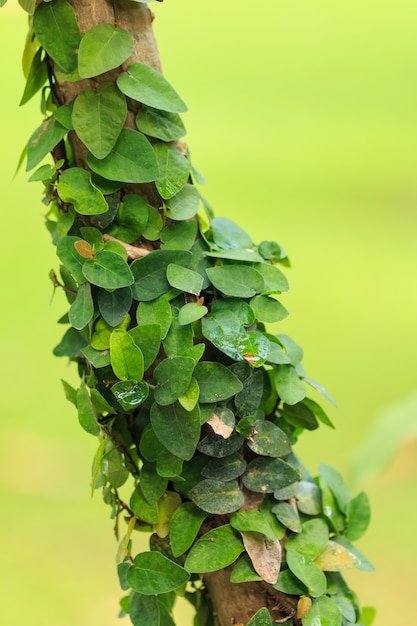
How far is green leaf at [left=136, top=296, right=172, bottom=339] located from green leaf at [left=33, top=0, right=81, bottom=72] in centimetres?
18

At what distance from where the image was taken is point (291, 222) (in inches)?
98.7

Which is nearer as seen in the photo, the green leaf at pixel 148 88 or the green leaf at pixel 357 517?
the green leaf at pixel 148 88

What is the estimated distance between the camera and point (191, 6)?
2.41 m

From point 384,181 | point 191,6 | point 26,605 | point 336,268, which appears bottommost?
point 26,605

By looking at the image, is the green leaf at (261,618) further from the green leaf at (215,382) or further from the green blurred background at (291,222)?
the green blurred background at (291,222)

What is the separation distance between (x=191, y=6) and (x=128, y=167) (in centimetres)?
208

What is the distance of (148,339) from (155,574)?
185 mm

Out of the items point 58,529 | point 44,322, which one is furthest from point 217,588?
point 44,322

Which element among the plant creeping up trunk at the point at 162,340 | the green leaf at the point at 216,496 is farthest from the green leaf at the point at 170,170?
the green leaf at the point at 216,496

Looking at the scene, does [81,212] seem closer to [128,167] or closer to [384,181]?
[128,167]

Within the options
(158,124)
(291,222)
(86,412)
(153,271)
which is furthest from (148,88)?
(291,222)

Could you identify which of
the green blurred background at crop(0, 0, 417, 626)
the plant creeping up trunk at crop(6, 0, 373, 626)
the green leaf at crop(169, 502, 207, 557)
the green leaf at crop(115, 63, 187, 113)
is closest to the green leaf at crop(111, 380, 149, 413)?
the plant creeping up trunk at crop(6, 0, 373, 626)

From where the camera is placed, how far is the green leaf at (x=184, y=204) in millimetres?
561

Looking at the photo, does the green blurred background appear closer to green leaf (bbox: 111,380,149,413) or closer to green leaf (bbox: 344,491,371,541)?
green leaf (bbox: 344,491,371,541)
